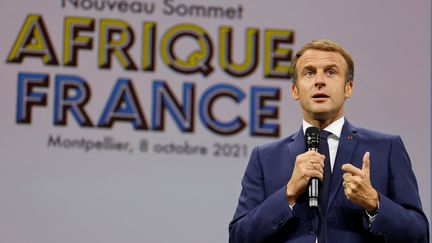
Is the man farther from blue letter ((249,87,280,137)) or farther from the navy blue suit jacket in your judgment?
blue letter ((249,87,280,137))

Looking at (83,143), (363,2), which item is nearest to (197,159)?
(83,143)

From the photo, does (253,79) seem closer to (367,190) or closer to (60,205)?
(60,205)

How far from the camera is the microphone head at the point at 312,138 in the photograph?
2713 millimetres

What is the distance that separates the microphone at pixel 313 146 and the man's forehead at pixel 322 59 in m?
0.22

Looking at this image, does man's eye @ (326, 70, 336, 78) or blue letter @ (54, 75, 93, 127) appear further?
blue letter @ (54, 75, 93, 127)

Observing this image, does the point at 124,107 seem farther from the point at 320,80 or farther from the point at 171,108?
the point at 320,80

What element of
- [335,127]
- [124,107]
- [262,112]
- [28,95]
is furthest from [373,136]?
[28,95]

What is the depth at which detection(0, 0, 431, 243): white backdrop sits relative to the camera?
15.0 ft

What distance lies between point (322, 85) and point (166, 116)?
79.1 inches

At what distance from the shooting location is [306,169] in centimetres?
258

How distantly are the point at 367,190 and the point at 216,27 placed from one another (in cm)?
245

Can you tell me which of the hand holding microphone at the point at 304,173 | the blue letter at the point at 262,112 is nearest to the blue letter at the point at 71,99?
the blue letter at the point at 262,112

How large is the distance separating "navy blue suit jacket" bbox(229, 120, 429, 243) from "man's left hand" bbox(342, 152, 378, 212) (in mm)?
43

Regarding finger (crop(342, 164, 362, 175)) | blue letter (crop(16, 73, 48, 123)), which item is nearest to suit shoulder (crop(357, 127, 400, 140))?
finger (crop(342, 164, 362, 175))
